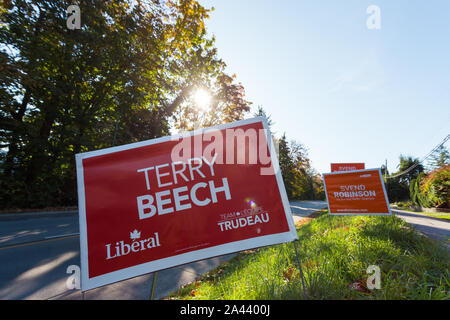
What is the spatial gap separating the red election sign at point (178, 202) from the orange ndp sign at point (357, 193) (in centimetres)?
503

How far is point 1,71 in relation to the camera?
719cm

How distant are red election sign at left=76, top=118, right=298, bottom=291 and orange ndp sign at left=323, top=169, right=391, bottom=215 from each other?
5.03m

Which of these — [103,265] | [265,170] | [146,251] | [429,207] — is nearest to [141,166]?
[146,251]

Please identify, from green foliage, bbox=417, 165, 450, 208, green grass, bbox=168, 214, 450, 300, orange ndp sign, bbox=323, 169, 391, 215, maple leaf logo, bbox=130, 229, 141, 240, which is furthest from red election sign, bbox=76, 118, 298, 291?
green foliage, bbox=417, 165, 450, 208

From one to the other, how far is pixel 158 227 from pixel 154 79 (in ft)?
39.1

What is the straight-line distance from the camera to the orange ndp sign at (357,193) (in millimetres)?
5270

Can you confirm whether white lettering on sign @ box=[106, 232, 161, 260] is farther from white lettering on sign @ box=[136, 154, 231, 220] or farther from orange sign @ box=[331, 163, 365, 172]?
orange sign @ box=[331, 163, 365, 172]

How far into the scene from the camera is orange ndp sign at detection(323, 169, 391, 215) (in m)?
5.27

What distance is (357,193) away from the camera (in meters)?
5.64

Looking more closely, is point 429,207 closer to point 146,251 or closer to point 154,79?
point 146,251

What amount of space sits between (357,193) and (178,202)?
6.12m
